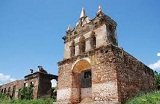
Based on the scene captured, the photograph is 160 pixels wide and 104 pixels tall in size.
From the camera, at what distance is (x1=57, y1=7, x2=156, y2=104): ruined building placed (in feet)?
28.5

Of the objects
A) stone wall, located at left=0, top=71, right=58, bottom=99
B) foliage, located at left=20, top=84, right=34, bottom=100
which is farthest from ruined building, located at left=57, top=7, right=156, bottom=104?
foliage, located at left=20, top=84, right=34, bottom=100

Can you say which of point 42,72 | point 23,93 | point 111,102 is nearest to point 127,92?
point 111,102

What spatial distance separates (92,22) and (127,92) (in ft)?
15.8

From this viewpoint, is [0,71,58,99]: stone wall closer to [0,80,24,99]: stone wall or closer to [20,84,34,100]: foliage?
[0,80,24,99]: stone wall

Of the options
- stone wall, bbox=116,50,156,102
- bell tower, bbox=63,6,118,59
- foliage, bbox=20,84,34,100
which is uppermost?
bell tower, bbox=63,6,118,59

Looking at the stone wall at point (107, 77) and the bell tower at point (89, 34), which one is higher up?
the bell tower at point (89, 34)

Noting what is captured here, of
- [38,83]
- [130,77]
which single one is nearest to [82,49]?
[130,77]

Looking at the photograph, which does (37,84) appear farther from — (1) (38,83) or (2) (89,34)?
(2) (89,34)

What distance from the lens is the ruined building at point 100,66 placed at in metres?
8.69

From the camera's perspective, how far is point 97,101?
881 cm

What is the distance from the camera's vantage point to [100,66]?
9.33 m

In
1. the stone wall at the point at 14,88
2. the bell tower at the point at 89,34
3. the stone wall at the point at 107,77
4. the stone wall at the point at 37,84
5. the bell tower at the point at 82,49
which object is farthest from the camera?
the stone wall at the point at 14,88

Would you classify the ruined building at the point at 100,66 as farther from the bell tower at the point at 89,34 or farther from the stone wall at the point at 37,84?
the stone wall at the point at 37,84

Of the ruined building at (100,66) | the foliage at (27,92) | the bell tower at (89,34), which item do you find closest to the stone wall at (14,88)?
the foliage at (27,92)
